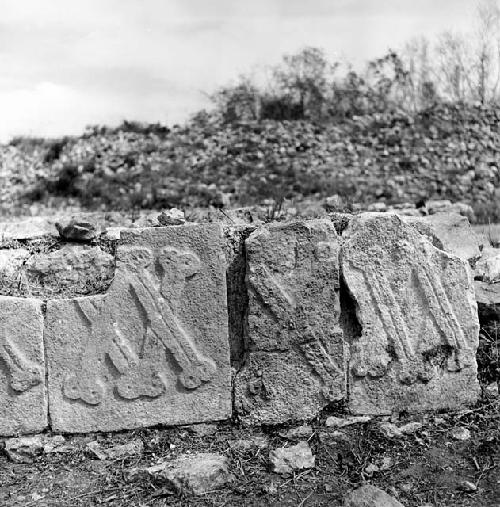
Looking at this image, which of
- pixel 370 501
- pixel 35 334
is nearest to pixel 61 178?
pixel 35 334

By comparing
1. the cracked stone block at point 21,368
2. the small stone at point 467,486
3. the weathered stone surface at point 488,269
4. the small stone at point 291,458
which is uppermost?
the weathered stone surface at point 488,269

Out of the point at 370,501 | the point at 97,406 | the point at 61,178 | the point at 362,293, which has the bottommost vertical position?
the point at 370,501

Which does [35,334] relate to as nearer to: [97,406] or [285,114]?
[97,406]

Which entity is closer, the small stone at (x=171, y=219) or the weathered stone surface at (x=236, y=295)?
the weathered stone surface at (x=236, y=295)

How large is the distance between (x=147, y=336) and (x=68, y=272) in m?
0.65

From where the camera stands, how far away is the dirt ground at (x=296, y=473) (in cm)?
294

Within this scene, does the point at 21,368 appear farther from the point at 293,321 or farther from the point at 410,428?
the point at 410,428

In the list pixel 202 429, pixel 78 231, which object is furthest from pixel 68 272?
pixel 202 429

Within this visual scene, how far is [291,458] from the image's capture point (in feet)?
10.2

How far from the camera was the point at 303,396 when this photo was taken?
3342 mm

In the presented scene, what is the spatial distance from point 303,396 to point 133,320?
899 mm

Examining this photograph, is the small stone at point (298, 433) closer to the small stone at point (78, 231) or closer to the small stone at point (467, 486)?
the small stone at point (467, 486)

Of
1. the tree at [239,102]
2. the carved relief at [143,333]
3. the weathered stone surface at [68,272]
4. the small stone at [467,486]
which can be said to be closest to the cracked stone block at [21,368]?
the carved relief at [143,333]

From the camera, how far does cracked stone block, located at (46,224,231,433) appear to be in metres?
3.32
